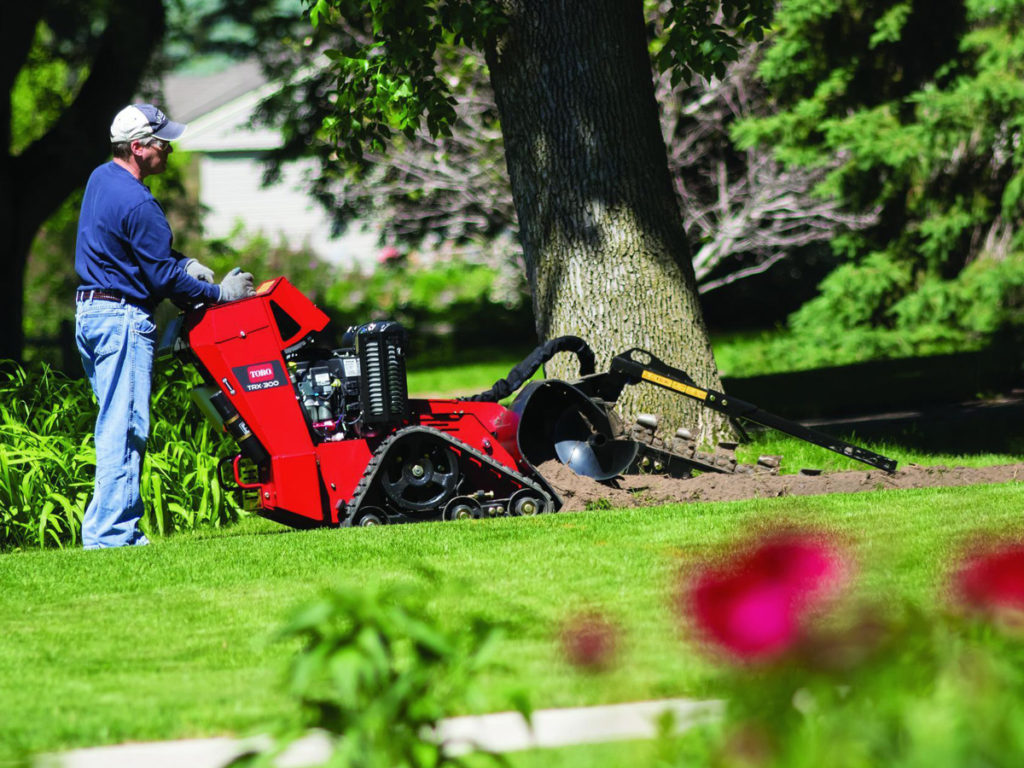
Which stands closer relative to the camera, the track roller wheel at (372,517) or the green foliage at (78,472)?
the track roller wheel at (372,517)

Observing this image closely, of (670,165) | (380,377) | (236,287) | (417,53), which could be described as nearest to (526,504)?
(380,377)

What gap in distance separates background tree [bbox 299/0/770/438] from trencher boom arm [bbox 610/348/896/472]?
1.08 meters

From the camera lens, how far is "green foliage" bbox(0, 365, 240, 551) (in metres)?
8.03

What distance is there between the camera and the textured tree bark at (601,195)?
9383 millimetres

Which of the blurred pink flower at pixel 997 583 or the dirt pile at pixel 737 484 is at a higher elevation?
the blurred pink flower at pixel 997 583

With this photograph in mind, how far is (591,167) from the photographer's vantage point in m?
9.43

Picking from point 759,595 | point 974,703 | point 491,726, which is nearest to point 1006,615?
point 974,703

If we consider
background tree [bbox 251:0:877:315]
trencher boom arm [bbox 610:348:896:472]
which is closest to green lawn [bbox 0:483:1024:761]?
trencher boom arm [bbox 610:348:896:472]

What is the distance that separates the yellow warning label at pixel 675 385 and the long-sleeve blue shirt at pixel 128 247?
2.38 metres

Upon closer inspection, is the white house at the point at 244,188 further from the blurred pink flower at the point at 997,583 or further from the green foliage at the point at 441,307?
the blurred pink flower at the point at 997,583

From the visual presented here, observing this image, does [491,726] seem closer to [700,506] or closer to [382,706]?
[382,706]

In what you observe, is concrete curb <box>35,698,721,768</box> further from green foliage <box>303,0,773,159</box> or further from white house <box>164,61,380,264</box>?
white house <box>164,61,380,264</box>

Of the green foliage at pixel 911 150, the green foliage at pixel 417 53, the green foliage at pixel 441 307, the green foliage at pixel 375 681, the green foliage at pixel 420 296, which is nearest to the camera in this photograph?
the green foliage at pixel 375 681

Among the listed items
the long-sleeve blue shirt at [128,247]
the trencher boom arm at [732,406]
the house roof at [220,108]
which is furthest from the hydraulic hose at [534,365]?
the house roof at [220,108]
